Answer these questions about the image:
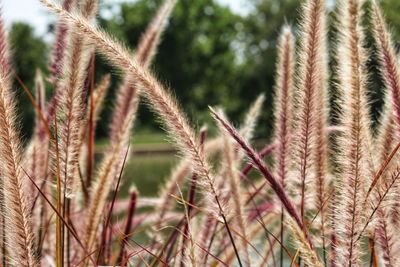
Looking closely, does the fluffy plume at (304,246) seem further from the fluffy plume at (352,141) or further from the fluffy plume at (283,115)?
the fluffy plume at (283,115)

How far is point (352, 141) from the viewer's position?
140 cm

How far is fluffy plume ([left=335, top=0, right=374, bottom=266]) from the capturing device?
53.9 inches

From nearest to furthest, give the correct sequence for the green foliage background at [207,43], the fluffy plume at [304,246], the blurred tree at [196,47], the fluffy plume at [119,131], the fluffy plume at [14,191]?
the fluffy plume at [304,246]
the fluffy plume at [14,191]
the fluffy plume at [119,131]
the green foliage background at [207,43]
the blurred tree at [196,47]

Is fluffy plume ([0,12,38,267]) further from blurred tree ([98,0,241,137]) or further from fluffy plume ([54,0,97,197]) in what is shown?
blurred tree ([98,0,241,137])

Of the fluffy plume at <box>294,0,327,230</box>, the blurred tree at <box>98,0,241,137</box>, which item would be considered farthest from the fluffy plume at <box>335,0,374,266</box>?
the blurred tree at <box>98,0,241,137</box>

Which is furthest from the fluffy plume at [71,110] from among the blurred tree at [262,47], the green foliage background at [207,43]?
the green foliage background at [207,43]

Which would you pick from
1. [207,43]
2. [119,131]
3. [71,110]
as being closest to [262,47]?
[207,43]

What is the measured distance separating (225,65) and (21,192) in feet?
164

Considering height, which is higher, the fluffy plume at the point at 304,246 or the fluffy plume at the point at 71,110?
the fluffy plume at the point at 71,110

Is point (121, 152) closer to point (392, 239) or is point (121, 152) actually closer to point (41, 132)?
point (41, 132)

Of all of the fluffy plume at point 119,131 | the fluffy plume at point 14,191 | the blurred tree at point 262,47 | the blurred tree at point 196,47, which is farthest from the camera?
the blurred tree at point 196,47

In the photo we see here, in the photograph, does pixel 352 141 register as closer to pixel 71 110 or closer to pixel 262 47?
pixel 71 110

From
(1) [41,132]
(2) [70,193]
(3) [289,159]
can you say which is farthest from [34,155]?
(3) [289,159]

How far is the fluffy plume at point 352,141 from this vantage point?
1.37 metres
